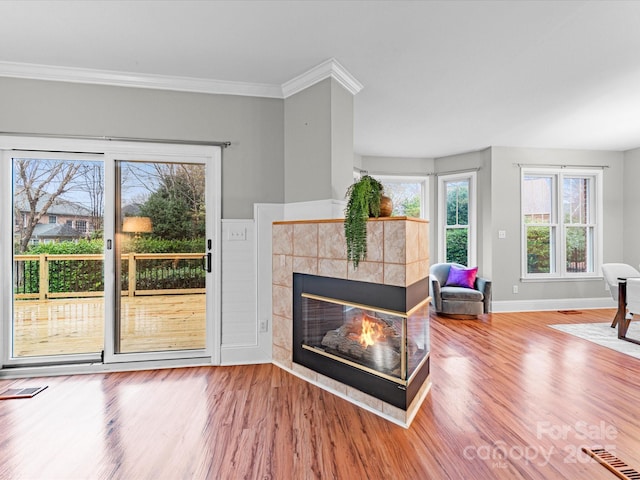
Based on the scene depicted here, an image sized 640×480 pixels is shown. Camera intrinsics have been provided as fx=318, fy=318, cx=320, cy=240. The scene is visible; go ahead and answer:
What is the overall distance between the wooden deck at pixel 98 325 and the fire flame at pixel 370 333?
163cm

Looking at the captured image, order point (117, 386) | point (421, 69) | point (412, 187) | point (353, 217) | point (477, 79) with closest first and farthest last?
point (353, 217) → point (117, 386) → point (421, 69) → point (477, 79) → point (412, 187)

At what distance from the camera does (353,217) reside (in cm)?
225

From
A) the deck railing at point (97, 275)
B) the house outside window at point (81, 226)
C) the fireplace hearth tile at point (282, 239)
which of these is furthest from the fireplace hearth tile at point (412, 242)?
the house outside window at point (81, 226)

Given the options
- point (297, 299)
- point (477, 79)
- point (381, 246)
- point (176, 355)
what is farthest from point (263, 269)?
point (477, 79)

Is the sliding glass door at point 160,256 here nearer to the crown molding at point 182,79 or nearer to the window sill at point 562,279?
the crown molding at point 182,79

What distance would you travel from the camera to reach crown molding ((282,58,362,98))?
8.71 ft

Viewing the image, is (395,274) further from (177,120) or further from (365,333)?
(177,120)

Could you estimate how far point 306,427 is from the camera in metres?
2.01

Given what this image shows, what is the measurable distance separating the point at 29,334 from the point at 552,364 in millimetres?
4854

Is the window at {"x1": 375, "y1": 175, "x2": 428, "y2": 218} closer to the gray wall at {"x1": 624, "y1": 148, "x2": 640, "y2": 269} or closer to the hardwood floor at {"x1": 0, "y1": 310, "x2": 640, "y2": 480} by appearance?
the gray wall at {"x1": 624, "y1": 148, "x2": 640, "y2": 269}

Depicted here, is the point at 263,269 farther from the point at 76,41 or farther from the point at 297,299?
the point at 76,41

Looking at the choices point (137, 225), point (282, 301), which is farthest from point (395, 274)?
point (137, 225)

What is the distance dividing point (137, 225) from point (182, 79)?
4.64 feet

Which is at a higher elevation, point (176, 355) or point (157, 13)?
point (157, 13)
